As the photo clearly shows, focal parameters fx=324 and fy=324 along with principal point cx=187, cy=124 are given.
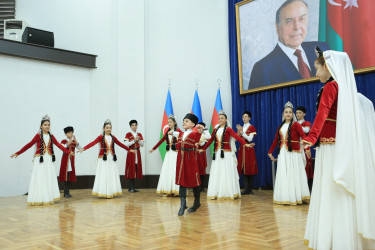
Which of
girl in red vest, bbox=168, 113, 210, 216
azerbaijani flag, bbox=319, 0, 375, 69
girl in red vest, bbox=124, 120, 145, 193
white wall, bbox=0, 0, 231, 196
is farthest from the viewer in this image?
white wall, bbox=0, 0, 231, 196

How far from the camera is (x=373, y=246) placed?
8.34ft

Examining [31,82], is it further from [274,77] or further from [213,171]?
[274,77]

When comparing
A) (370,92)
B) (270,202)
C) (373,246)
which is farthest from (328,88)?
(370,92)

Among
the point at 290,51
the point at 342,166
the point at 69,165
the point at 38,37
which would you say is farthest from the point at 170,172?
the point at 38,37

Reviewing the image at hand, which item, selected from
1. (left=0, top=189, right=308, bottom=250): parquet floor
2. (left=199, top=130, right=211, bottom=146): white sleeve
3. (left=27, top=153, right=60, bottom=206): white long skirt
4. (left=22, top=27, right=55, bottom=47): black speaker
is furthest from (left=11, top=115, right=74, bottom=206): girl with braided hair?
(left=22, top=27, right=55, bottom=47): black speaker

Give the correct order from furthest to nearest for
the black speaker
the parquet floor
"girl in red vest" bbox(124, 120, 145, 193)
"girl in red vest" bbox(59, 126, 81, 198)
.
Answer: the black speaker → "girl in red vest" bbox(124, 120, 145, 193) → "girl in red vest" bbox(59, 126, 81, 198) → the parquet floor

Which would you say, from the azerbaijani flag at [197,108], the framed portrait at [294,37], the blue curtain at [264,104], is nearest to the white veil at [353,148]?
the framed portrait at [294,37]

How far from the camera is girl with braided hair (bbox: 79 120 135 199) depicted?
23.2ft

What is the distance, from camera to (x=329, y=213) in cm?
262

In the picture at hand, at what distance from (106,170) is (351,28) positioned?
6072mm

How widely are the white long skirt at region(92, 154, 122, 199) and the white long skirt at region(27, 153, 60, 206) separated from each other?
901 mm

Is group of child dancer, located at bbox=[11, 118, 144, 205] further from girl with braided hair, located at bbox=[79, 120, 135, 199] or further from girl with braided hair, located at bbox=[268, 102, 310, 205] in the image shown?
girl with braided hair, located at bbox=[268, 102, 310, 205]

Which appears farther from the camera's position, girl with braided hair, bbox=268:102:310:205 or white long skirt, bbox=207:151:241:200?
white long skirt, bbox=207:151:241:200

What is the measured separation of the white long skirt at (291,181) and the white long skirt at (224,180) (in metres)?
0.96
